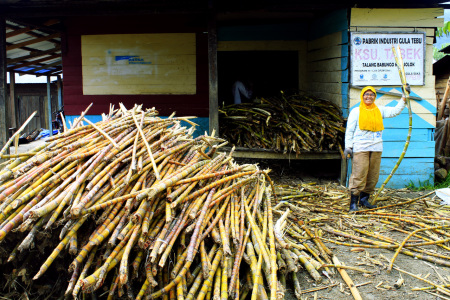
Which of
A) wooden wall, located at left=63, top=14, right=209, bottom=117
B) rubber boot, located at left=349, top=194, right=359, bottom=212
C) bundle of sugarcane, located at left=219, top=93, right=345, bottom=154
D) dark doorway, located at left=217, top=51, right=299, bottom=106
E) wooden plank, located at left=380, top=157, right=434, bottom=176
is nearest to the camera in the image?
rubber boot, located at left=349, top=194, right=359, bottom=212

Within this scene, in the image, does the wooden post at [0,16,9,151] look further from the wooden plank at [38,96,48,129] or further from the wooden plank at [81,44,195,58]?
the wooden plank at [38,96,48,129]

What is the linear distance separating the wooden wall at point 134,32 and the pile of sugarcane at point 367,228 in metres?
3.11

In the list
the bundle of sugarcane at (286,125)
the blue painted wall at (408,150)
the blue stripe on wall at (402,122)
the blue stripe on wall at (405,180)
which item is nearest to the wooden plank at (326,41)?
the bundle of sugarcane at (286,125)

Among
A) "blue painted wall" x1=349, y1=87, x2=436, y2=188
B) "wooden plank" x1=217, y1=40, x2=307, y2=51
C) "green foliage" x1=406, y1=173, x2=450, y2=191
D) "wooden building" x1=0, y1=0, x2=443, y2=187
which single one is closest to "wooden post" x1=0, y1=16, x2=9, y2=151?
"wooden building" x1=0, y1=0, x2=443, y2=187

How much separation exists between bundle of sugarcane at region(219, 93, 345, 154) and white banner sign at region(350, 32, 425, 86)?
32.4 inches

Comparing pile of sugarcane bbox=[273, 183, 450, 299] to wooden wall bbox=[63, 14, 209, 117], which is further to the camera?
wooden wall bbox=[63, 14, 209, 117]

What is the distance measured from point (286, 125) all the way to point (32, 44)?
299 inches

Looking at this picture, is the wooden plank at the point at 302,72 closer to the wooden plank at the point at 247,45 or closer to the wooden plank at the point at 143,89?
the wooden plank at the point at 247,45

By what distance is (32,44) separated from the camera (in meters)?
10.1

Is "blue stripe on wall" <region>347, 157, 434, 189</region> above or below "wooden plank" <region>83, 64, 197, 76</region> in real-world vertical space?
below

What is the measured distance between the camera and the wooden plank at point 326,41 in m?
6.92

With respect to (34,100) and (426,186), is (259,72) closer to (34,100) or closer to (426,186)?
(426,186)

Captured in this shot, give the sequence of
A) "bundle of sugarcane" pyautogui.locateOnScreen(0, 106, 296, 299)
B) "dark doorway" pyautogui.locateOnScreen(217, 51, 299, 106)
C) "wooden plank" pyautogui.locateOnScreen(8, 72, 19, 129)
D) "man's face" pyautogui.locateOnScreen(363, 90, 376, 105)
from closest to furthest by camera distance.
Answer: "bundle of sugarcane" pyautogui.locateOnScreen(0, 106, 296, 299)
"man's face" pyautogui.locateOnScreen(363, 90, 376, 105)
"dark doorway" pyautogui.locateOnScreen(217, 51, 299, 106)
"wooden plank" pyautogui.locateOnScreen(8, 72, 19, 129)

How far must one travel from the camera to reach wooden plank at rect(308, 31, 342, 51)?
22.7 ft
